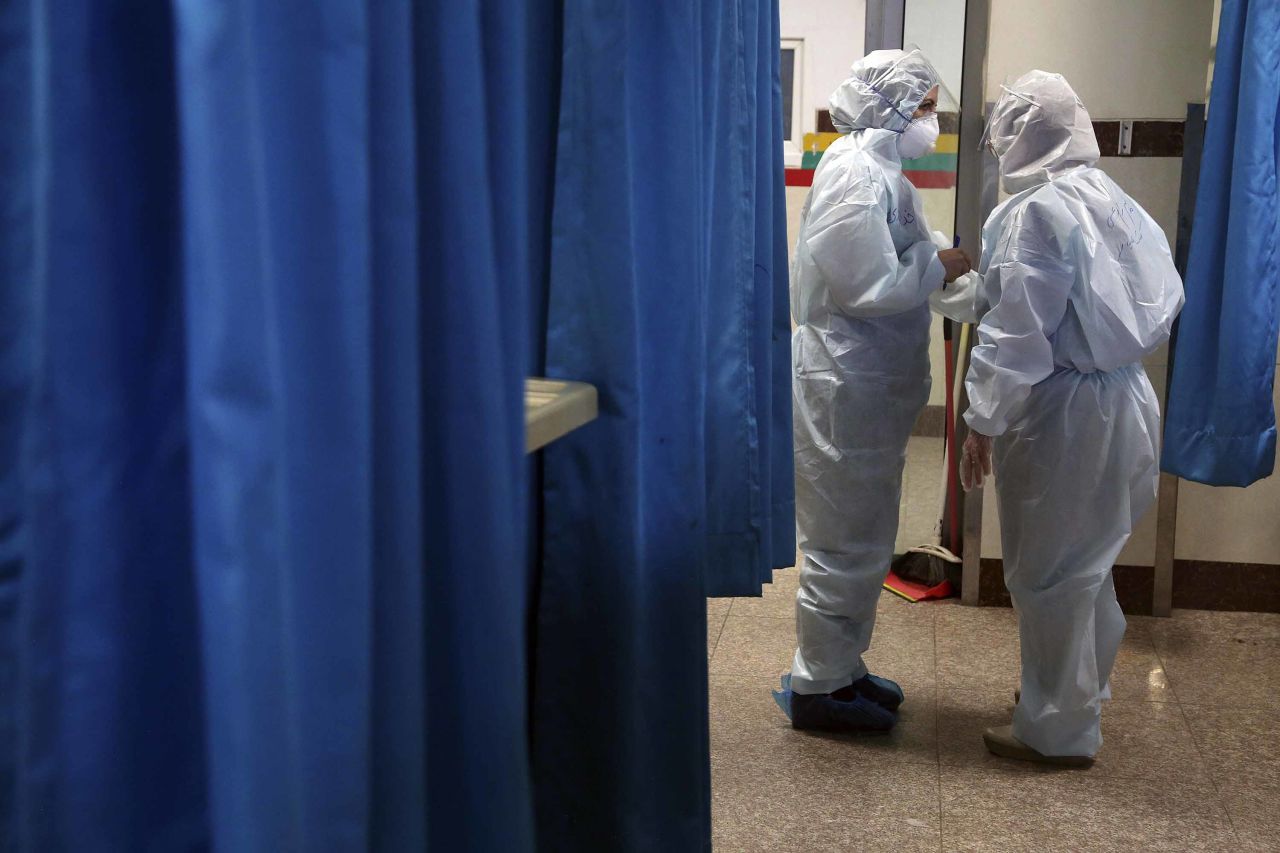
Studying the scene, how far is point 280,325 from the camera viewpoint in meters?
0.52

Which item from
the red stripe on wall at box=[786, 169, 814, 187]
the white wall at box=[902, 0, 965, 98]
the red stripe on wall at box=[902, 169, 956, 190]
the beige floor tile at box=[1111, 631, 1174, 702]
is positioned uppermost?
the white wall at box=[902, 0, 965, 98]

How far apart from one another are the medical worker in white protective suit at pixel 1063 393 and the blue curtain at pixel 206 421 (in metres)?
1.86

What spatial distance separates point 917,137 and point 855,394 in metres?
0.65

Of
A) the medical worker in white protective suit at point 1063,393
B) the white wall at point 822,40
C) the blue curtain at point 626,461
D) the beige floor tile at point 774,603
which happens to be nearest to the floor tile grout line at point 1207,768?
the medical worker in white protective suit at point 1063,393

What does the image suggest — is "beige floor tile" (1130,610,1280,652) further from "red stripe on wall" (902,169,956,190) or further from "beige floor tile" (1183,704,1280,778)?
"red stripe on wall" (902,169,956,190)

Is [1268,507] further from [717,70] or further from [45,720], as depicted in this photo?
[45,720]

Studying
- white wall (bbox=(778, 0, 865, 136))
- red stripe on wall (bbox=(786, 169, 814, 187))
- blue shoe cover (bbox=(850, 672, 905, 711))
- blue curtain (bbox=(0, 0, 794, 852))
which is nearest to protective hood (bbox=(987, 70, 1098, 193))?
blue shoe cover (bbox=(850, 672, 905, 711))

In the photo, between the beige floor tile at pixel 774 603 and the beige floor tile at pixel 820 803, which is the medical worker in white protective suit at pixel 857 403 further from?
the beige floor tile at pixel 774 603

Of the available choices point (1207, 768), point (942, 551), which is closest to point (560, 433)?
point (1207, 768)

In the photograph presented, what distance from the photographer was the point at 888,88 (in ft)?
8.55

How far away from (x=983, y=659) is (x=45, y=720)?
9.26 ft

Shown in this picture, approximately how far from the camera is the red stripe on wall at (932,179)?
3.46 m

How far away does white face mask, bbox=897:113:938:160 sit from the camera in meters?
2.66

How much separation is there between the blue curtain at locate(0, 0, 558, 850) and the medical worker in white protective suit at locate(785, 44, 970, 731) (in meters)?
2.00
